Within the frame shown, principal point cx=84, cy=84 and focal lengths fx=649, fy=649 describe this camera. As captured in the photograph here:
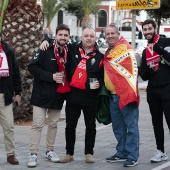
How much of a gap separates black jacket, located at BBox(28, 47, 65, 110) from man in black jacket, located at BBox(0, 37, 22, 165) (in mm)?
243

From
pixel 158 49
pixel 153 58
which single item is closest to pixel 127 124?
pixel 153 58

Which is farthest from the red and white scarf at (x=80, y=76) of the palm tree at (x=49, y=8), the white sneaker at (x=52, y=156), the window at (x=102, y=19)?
the window at (x=102, y=19)

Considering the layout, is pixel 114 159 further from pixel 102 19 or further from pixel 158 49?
pixel 102 19

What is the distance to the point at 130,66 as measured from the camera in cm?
875

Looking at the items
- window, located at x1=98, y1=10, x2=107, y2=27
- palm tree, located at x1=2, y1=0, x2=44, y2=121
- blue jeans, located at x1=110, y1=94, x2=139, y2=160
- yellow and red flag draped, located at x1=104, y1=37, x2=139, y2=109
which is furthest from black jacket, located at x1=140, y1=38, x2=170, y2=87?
window, located at x1=98, y1=10, x2=107, y2=27

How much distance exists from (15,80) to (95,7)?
70.6m

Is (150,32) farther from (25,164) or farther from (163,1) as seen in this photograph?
Result: (163,1)

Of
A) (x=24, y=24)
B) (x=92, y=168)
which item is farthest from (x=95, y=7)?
(x=92, y=168)

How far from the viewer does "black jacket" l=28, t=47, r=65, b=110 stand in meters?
8.80

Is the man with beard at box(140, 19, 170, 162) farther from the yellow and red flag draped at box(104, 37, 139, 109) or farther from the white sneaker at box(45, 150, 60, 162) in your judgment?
the white sneaker at box(45, 150, 60, 162)

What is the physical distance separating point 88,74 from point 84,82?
133mm

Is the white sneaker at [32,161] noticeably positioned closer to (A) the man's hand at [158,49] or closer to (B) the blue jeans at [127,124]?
(B) the blue jeans at [127,124]

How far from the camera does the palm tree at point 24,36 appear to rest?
42.8 feet

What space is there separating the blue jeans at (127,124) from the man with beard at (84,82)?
0.96ft
